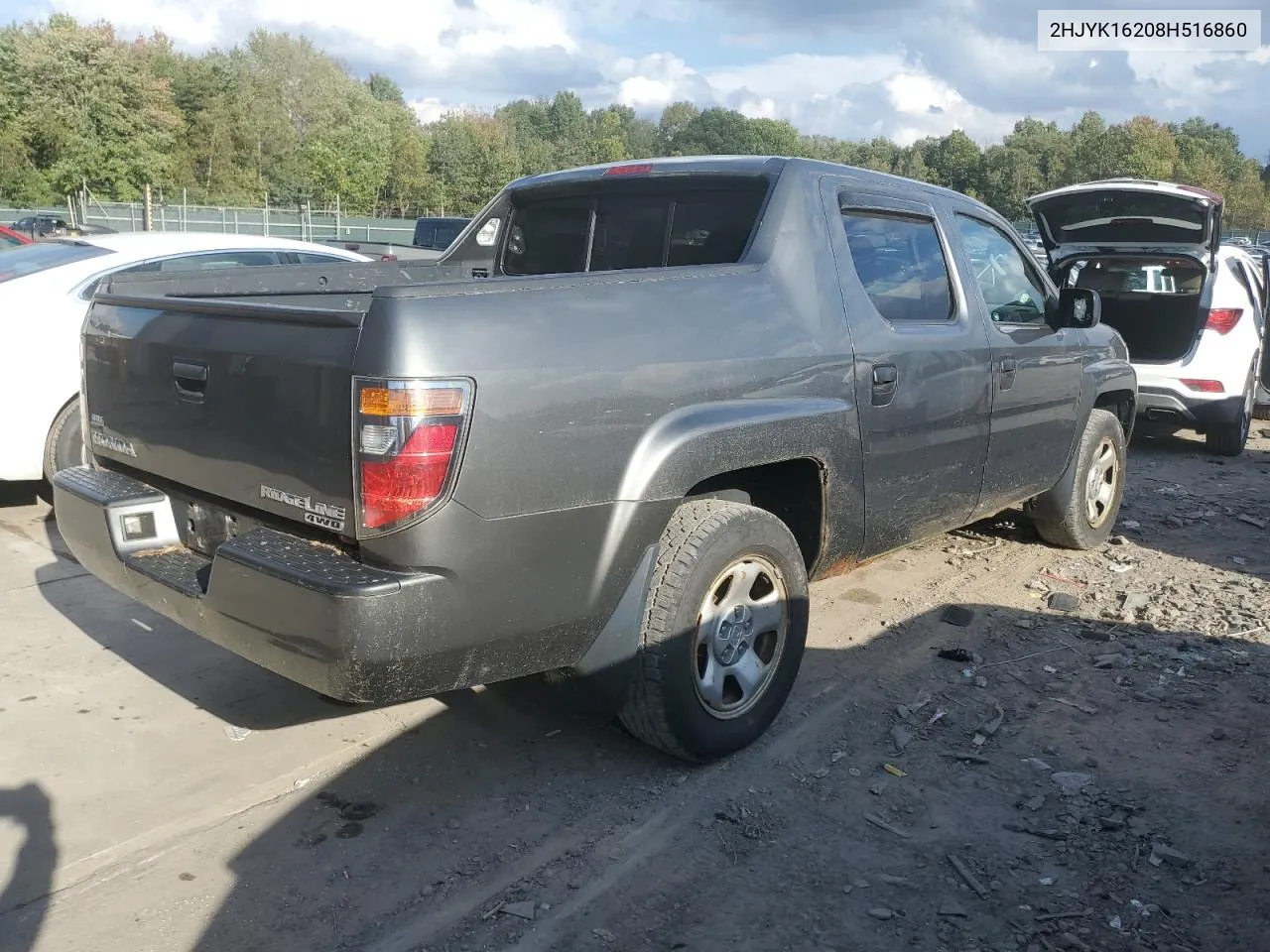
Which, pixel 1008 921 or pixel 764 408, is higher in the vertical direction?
pixel 764 408

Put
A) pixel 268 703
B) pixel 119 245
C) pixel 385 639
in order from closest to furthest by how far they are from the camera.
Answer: pixel 385 639 → pixel 268 703 → pixel 119 245

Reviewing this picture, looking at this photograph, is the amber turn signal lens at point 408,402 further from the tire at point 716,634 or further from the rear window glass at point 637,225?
the rear window glass at point 637,225

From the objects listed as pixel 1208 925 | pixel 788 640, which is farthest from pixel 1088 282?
pixel 1208 925

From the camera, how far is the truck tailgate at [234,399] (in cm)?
291

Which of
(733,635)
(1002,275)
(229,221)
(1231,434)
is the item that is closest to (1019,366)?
(1002,275)

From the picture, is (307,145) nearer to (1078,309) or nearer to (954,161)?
(954,161)

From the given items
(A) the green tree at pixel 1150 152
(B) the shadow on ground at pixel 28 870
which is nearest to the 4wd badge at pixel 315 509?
(B) the shadow on ground at pixel 28 870

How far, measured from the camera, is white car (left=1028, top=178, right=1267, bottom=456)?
9.20m

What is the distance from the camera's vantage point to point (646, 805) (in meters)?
3.55

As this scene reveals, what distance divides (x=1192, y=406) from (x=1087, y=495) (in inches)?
143

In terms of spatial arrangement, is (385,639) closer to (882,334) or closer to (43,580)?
(882,334)

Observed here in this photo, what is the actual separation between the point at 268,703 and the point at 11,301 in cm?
324

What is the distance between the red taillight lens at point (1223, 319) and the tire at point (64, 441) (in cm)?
858

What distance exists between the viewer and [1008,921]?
2986 millimetres
